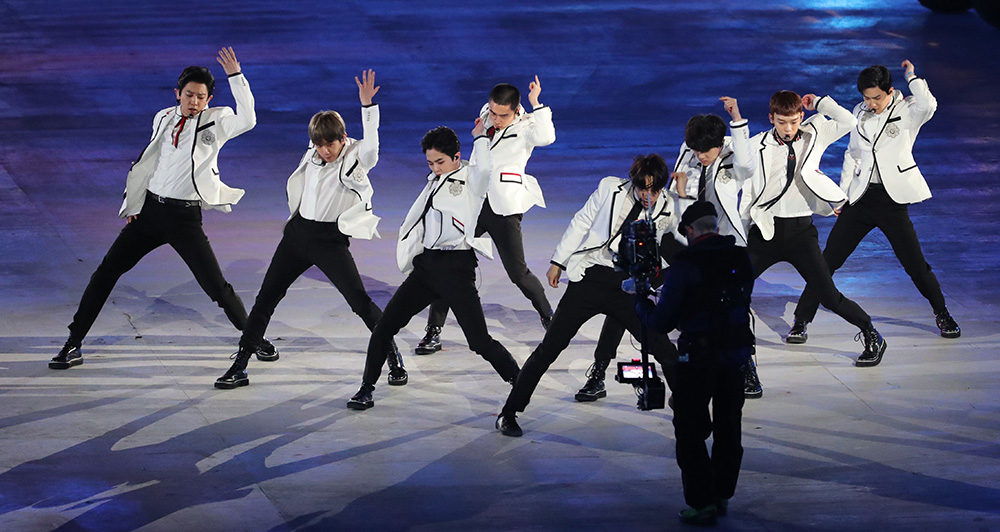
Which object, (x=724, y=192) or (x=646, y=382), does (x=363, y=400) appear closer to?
(x=646, y=382)

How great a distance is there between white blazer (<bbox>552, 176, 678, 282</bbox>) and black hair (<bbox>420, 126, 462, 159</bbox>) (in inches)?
34.7

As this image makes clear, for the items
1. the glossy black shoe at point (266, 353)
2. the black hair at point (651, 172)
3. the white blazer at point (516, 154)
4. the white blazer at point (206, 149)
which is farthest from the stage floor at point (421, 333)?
the black hair at point (651, 172)

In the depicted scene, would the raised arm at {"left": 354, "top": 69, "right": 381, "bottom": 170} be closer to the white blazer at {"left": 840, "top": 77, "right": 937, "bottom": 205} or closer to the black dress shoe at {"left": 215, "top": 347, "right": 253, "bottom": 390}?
the black dress shoe at {"left": 215, "top": 347, "right": 253, "bottom": 390}

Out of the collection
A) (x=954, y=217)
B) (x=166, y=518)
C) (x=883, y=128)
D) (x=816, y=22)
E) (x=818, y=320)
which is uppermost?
(x=816, y=22)

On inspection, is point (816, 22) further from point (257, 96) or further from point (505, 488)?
point (505, 488)

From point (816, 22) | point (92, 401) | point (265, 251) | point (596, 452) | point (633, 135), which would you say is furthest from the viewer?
point (816, 22)

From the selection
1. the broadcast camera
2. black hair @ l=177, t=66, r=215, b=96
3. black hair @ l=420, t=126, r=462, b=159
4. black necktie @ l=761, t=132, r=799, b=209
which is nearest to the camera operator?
the broadcast camera

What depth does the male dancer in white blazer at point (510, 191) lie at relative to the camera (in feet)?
27.9

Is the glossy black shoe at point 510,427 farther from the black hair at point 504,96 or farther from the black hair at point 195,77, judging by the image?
the black hair at point 195,77

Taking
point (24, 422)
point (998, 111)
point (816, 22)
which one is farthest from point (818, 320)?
point (816, 22)

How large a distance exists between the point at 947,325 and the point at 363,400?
13.2 ft

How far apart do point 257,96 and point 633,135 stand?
4539mm

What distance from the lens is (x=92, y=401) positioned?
24.3 ft

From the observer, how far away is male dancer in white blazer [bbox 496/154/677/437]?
6625mm
